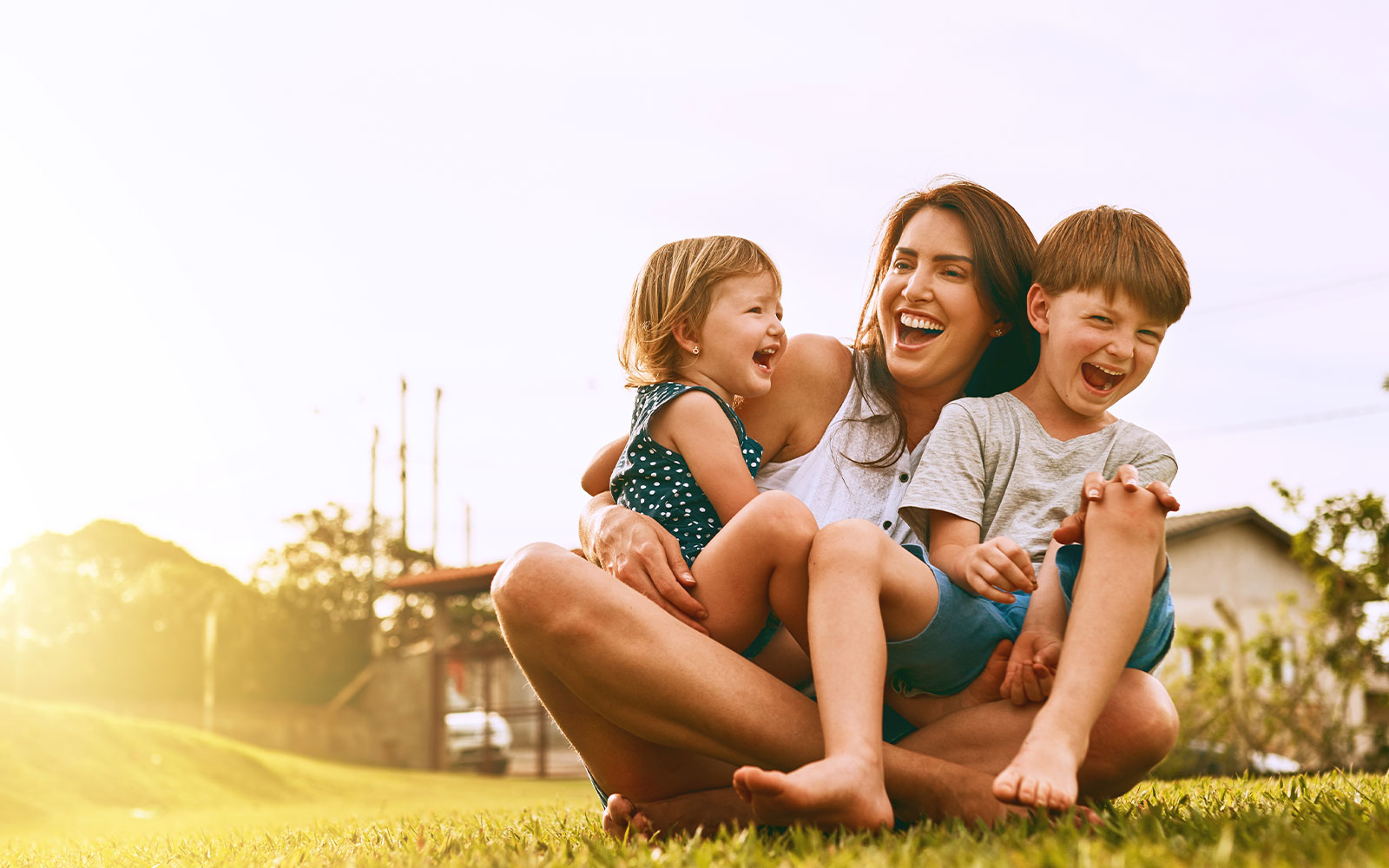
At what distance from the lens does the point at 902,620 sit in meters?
2.24

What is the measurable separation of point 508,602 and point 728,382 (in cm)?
94

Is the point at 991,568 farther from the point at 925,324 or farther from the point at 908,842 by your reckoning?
the point at 925,324

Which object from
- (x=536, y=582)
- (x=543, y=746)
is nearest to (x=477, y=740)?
(x=543, y=746)

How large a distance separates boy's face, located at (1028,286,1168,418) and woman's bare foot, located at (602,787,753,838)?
120 centimetres

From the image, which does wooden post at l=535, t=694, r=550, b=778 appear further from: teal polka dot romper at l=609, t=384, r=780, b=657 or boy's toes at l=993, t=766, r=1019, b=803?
boy's toes at l=993, t=766, r=1019, b=803

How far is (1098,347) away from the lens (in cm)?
262

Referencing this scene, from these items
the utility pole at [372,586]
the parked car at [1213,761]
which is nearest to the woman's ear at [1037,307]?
the parked car at [1213,761]

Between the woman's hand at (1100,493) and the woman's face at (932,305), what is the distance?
821 millimetres

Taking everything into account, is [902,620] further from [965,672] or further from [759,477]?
[759,477]

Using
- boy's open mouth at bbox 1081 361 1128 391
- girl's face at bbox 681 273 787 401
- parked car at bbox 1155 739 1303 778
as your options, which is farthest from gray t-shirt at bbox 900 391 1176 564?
parked car at bbox 1155 739 1303 778

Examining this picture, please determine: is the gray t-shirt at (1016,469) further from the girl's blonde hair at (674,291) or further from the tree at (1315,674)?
the tree at (1315,674)

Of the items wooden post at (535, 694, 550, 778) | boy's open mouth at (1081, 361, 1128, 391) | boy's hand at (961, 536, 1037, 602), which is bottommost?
wooden post at (535, 694, 550, 778)

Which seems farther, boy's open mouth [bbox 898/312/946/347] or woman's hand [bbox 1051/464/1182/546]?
boy's open mouth [bbox 898/312/946/347]

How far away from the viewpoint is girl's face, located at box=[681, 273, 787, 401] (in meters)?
2.95
